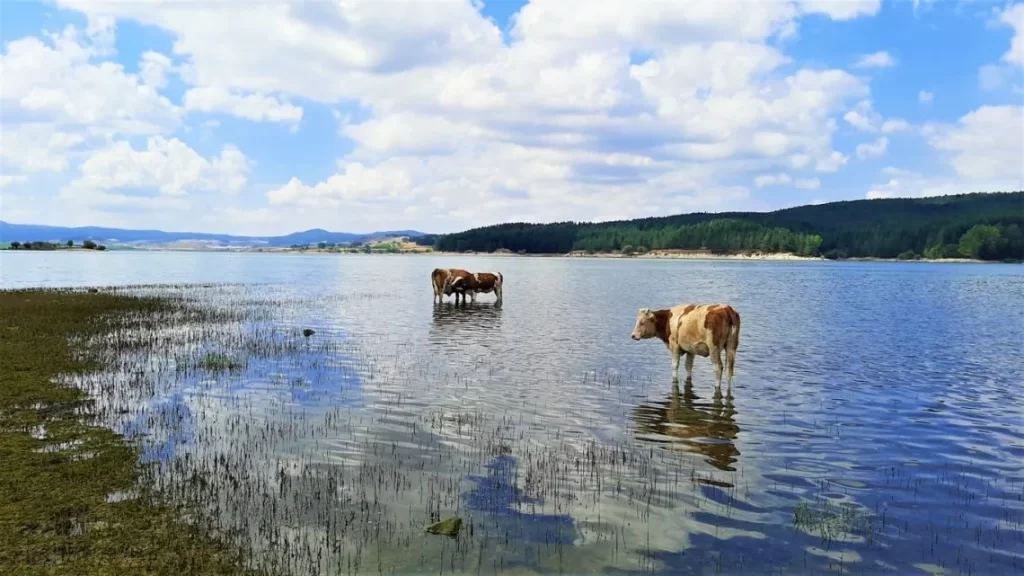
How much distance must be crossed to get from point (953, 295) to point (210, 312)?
5571 centimetres

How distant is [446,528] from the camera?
8359 mm

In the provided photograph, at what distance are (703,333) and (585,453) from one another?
731cm

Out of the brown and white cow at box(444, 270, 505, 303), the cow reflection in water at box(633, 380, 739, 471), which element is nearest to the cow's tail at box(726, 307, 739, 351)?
the cow reflection in water at box(633, 380, 739, 471)

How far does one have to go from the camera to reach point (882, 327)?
32344 millimetres

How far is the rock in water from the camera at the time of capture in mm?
8328

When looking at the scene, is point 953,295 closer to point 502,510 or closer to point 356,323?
point 356,323

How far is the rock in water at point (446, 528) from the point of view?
328 inches

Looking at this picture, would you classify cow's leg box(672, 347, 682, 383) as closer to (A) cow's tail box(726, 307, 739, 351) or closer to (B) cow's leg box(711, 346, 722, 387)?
(B) cow's leg box(711, 346, 722, 387)

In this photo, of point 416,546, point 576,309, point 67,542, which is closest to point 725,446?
point 416,546

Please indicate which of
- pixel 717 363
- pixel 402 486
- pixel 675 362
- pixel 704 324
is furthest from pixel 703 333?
pixel 402 486

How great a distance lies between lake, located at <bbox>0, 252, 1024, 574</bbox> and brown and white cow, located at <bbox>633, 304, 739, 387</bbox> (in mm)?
730

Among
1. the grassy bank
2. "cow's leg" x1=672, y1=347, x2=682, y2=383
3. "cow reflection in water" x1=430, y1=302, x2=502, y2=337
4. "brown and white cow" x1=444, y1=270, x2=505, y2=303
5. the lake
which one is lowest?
"cow reflection in water" x1=430, y1=302, x2=502, y2=337

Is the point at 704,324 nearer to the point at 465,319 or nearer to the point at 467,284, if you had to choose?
the point at 465,319

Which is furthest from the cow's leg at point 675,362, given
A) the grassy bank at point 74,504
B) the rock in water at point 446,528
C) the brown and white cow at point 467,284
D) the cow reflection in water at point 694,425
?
the brown and white cow at point 467,284
